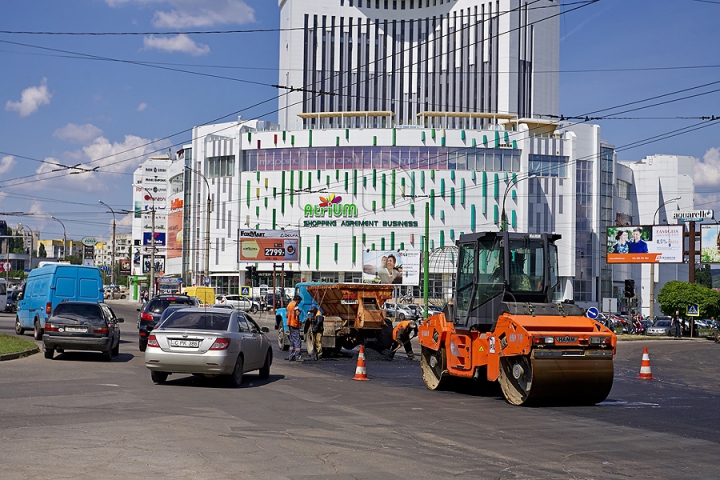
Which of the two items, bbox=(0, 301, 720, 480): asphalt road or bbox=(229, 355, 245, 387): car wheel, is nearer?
bbox=(0, 301, 720, 480): asphalt road

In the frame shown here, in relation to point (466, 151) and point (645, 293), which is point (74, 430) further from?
point (645, 293)

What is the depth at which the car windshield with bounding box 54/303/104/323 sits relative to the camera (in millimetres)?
22828

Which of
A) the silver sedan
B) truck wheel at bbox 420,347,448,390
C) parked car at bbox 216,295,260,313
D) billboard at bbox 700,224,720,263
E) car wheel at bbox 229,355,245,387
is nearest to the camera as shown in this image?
the silver sedan

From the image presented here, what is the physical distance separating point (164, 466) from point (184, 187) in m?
105

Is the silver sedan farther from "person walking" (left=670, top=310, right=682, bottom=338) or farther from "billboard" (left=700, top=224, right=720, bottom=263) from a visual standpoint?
"billboard" (left=700, top=224, right=720, bottom=263)

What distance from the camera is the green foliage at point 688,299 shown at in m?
64.2

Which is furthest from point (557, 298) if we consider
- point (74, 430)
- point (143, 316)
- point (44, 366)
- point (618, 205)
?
point (618, 205)

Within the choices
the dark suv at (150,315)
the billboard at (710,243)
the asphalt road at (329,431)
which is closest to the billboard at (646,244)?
the billboard at (710,243)

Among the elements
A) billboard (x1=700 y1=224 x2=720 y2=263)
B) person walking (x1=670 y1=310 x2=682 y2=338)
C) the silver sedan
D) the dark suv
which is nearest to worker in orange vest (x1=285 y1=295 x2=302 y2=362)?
the dark suv

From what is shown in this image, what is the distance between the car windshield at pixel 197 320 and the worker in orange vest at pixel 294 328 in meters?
6.88

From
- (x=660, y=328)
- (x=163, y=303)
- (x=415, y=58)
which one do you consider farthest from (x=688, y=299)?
(x=415, y=58)

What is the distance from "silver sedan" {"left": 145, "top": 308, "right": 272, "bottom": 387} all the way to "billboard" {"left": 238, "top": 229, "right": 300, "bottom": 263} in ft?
221

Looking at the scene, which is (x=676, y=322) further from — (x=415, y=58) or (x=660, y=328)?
(x=415, y=58)

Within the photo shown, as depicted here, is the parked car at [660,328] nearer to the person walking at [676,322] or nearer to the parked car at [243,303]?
the person walking at [676,322]
